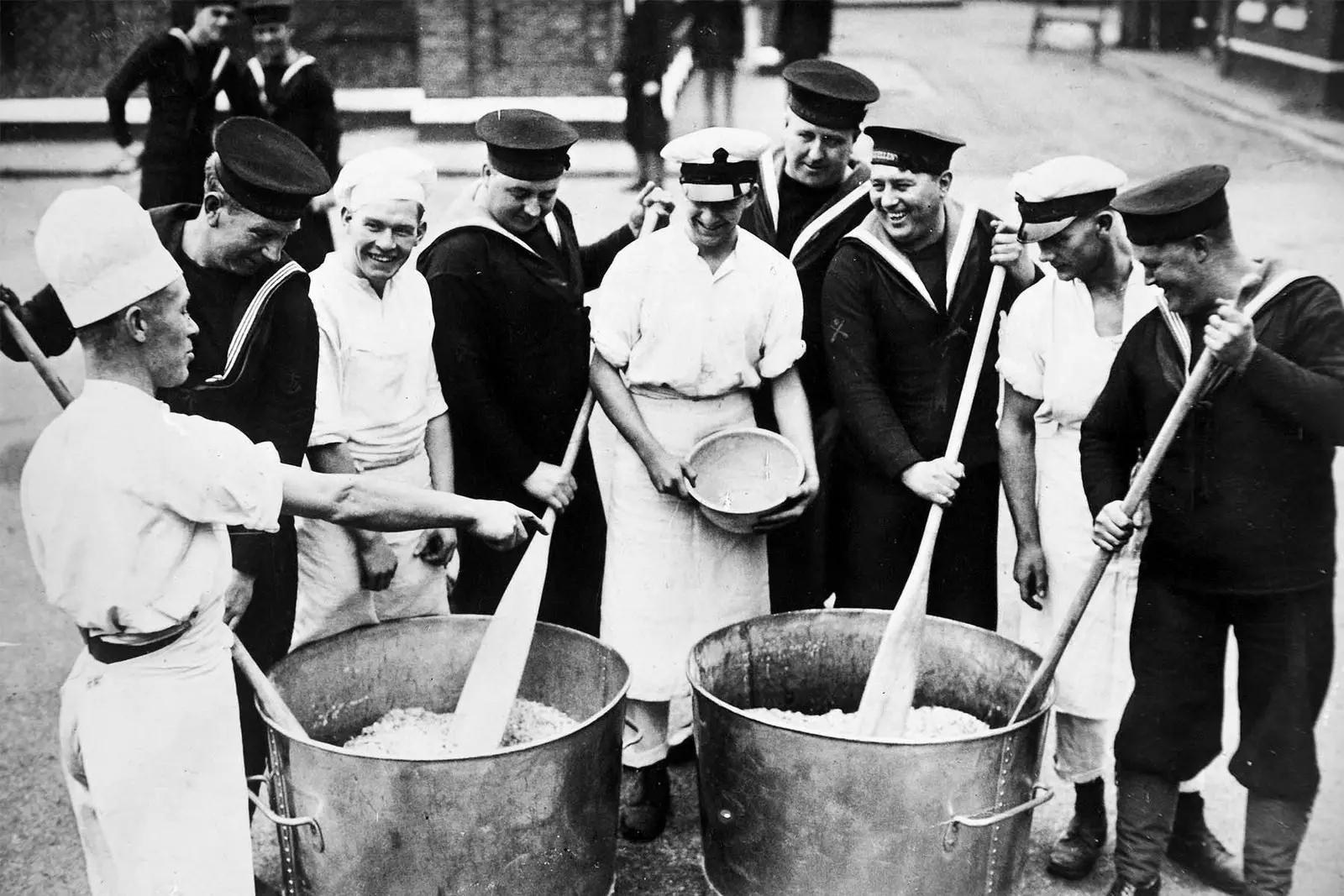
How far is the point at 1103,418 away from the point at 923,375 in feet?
2.11

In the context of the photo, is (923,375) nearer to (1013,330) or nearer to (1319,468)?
(1013,330)

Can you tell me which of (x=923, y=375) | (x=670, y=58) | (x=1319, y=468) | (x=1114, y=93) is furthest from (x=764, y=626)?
(x=1114, y=93)

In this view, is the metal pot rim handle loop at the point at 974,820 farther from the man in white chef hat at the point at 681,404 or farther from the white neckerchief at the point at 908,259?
the white neckerchief at the point at 908,259

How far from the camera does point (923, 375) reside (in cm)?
404

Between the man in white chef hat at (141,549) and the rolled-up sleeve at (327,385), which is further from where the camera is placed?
the rolled-up sleeve at (327,385)

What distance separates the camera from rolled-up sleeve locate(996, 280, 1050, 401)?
3.76 metres

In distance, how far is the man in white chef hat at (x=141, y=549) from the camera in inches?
99.0

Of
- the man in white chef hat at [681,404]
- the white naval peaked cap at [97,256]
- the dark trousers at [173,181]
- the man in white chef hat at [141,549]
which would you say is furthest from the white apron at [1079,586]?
the dark trousers at [173,181]

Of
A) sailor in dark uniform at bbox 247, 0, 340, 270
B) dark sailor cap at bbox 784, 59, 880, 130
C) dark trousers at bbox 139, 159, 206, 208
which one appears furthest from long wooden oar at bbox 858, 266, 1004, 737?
dark trousers at bbox 139, 159, 206, 208

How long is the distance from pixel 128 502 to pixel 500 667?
1288 millimetres

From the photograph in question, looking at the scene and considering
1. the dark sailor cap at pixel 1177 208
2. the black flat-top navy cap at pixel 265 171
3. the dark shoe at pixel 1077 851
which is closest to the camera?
the dark sailor cap at pixel 1177 208

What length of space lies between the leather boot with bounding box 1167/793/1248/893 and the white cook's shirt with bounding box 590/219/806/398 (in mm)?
1762

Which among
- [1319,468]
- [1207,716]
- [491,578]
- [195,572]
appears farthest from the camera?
[491,578]

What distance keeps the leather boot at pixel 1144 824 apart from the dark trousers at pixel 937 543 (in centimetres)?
74
